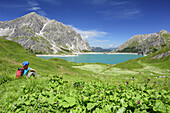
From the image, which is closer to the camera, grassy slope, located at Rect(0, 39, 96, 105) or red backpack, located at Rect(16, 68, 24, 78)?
grassy slope, located at Rect(0, 39, 96, 105)

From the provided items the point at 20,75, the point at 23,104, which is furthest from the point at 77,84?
the point at 20,75

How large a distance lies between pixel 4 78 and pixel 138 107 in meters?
11.3

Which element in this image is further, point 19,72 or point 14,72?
point 14,72

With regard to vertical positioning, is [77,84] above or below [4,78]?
below

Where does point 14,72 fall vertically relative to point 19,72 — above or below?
below

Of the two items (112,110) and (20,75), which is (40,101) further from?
(20,75)

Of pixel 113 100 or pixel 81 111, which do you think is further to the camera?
pixel 113 100

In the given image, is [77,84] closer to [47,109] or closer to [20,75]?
[47,109]

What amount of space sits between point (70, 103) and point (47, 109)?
1.18 meters

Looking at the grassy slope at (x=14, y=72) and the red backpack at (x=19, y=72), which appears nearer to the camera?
the grassy slope at (x=14, y=72)

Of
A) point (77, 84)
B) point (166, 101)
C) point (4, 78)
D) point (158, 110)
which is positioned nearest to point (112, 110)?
point (158, 110)

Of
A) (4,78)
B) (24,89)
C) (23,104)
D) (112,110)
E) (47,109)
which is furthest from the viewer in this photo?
(4,78)

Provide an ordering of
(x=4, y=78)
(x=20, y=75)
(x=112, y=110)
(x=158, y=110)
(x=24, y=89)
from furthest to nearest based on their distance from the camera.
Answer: (x=20, y=75) → (x=4, y=78) → (x=24, y=89) → (x=112, y=110) → (x=158, y=110)

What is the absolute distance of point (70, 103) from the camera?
513 centimetres
